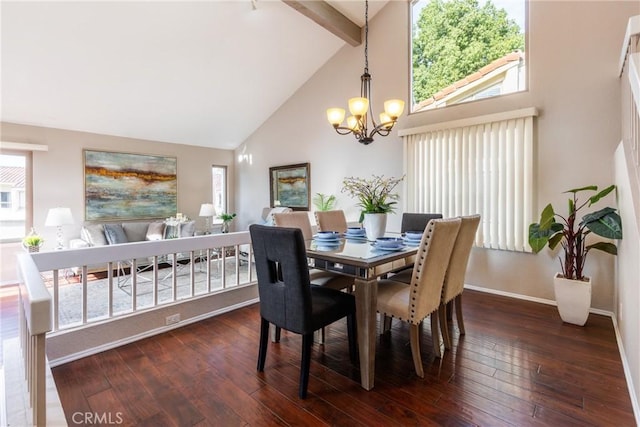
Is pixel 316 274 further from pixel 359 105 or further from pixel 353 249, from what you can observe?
pixel 359 105

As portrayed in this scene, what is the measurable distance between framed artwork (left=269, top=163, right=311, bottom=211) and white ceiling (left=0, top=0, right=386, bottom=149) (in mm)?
1497

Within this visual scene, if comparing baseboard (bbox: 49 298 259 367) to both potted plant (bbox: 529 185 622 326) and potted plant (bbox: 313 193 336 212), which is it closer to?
potted plant (bbox: 313 193 336 212)

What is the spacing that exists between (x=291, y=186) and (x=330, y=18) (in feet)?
10.1

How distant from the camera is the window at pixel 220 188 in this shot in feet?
24.6

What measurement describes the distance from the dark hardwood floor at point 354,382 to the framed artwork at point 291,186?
3.72 meters

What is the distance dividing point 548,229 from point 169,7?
506 cm

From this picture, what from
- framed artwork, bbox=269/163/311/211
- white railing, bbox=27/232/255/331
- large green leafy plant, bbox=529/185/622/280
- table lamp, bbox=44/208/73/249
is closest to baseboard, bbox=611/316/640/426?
large green leafy plant, bbox=529/185/622/280

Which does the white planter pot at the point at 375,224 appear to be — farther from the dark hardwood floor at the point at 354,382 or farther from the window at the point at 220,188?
the window at the point at 220,188

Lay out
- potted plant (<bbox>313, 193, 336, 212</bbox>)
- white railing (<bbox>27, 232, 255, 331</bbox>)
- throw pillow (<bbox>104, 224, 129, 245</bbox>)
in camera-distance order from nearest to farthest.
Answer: white railing (<bbox>27, 232, 255, 331</bbox>) → throw pillow (<bbox>104, 224, 129, 245</bbox>) → potted plant (<bbox>313, 193, 336, 212</bbox>)

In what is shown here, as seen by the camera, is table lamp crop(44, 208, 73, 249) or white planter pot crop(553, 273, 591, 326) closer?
white planter pot crop(553, 273, 591, 326)

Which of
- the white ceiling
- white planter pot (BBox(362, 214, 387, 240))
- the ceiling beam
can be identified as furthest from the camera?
the ceiling beam

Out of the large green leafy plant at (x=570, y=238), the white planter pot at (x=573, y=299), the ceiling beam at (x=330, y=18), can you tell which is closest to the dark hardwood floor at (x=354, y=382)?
the white planter pot at (x=573, y=299)

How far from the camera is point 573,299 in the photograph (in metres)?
2.79
